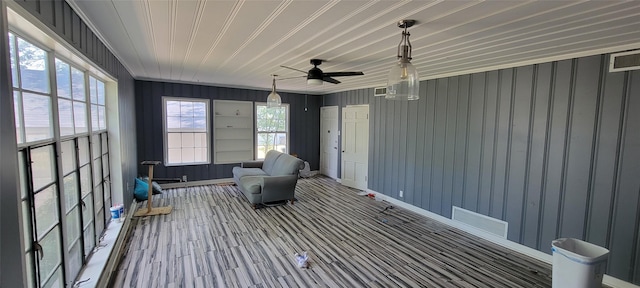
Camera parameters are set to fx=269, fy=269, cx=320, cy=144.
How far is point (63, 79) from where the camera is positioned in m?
2.15

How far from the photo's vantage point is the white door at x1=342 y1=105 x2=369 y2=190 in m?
6.11

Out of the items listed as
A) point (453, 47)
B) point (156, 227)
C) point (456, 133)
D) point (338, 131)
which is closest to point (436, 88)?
point (456, 133)

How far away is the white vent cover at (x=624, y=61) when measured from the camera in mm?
2521

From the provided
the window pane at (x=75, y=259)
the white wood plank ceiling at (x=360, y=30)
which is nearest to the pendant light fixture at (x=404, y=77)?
the white wood plank ceiling at (x=360, y=30)

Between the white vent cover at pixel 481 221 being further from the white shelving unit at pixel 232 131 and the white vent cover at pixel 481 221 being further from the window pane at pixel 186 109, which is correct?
the window pane at pixel 186 109

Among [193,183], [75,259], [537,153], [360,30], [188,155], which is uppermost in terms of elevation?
[360,30]

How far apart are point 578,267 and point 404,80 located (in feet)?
A: 7.44

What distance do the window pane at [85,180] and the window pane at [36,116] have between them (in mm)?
816

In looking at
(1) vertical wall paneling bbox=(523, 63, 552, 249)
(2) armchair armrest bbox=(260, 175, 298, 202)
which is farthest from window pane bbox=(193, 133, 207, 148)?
(1) vertical wall paneling bbox=(523, 63, 552, 249)

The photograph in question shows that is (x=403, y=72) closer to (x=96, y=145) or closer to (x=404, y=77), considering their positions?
(x=404, y=77)

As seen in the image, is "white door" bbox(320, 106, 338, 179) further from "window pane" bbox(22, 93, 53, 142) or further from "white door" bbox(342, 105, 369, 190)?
"window pane" bbox(22, 93, 53, 142)

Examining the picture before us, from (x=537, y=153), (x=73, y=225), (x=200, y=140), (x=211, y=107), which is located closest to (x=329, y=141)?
(x=211, y=107)

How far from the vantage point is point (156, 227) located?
387 centimetres

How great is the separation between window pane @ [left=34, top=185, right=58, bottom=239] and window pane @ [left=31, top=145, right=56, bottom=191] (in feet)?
0.20
